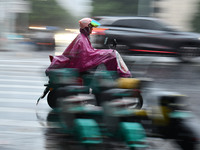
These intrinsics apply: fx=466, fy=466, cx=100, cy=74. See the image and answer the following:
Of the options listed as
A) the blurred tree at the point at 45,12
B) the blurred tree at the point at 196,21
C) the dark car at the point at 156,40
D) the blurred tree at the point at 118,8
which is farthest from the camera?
the blurred tree at the point at 45,12

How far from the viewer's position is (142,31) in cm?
1639

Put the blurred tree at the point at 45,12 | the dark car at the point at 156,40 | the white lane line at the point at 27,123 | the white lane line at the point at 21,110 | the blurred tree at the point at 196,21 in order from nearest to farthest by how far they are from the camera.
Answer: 1. the white lane line at the point at 27,123
2. the white lane line at the point at 21,110
3. the dark car at the point at 156,40
4. the blurred tree at the point at 196,21
5. the blurred tree at the point at 45,12

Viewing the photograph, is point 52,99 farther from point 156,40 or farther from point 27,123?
point 156,40

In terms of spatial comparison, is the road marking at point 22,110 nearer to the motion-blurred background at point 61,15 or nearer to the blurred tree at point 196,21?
the motion-blurred background at point 61,15

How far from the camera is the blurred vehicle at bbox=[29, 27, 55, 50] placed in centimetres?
2300

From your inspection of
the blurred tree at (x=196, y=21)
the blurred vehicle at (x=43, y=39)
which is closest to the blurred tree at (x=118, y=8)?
the blurred tree at (x=196, y=21)

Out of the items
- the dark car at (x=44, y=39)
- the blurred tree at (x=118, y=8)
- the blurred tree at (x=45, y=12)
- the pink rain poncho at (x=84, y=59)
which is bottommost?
the blurred tree at (x=45, y=12)

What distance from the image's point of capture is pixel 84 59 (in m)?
7.43

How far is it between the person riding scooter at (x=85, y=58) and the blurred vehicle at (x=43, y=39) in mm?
15536

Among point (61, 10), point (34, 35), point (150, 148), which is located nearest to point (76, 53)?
point (150, 148)

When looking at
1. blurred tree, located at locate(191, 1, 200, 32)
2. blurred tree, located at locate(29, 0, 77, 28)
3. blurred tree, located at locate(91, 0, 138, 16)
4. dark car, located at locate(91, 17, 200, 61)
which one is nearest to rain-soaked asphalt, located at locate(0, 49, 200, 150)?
dark car, located at locate(91, 17, 200, 61)

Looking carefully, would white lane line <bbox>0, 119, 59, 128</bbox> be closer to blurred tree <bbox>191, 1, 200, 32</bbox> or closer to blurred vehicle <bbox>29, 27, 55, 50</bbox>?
blurred vehicle <bbox>29, 27, 55, 50</bbox>

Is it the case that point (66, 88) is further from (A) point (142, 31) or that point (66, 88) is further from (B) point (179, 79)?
(A) point (142, 31)

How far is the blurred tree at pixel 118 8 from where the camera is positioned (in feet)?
224
